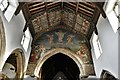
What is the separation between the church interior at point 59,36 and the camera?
9.21m

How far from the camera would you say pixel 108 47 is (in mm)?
9844

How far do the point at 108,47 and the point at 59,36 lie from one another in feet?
17.3

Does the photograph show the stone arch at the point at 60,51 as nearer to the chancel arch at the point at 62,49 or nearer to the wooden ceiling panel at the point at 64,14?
the chancel arch at the point at 62,49

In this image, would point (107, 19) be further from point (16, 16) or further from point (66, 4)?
point (16, 16)

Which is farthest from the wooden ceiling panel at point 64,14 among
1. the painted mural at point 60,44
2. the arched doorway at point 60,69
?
the arched doorway at point 60,69

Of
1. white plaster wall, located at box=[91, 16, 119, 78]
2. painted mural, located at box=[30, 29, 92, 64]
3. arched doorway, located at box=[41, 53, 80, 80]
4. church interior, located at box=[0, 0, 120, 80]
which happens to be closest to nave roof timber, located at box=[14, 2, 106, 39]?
church interior, located at box=[0, 0, 120, 80]

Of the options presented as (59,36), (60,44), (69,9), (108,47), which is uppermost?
(69,9)

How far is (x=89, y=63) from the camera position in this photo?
44.5ft

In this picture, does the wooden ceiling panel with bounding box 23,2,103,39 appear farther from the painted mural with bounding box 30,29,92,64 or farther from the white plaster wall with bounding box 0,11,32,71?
the white plaster wall with bounding box 0,11,32,71

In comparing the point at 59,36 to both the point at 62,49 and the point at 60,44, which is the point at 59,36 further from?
the point at 62,49

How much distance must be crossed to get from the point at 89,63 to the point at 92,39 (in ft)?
4.97

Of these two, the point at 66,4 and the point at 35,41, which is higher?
the point at 66,4

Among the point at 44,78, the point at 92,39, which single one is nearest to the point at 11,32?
the point at 92,39

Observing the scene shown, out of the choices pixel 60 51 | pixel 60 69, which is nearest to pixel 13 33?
pixel 60 51
